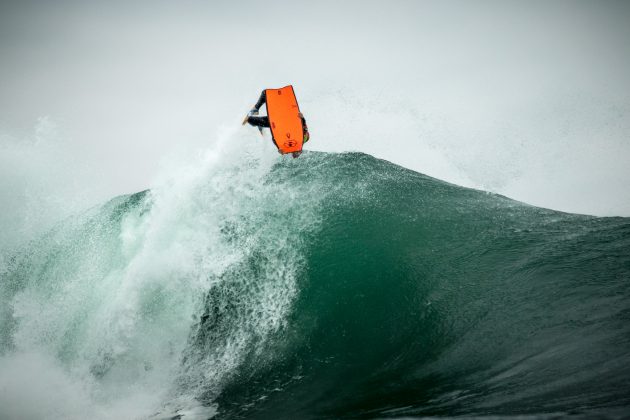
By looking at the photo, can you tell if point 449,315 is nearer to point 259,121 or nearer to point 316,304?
point 316,304

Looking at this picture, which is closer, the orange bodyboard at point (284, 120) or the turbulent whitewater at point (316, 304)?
the turbulent whitewater at point (316, 304)

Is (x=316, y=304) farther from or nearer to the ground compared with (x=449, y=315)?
→ farther from the ground

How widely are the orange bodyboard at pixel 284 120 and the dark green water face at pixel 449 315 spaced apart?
1.78 m

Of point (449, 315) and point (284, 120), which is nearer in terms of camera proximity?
point (449, 315)

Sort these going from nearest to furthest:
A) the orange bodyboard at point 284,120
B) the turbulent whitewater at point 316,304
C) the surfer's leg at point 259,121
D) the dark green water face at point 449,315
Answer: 1. the dark green water face at point 449,315
2. the turbulent whitewater at point 316,304
3. the orange bodyboard at point 284,120
4. the surfer's leg at point 259,121

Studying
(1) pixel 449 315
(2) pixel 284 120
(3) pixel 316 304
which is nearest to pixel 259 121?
(2) pixel 284 120

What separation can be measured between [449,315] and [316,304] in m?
2.35

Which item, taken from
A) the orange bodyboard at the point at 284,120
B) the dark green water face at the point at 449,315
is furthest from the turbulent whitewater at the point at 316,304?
the orange bodyboard at the point at 284,120

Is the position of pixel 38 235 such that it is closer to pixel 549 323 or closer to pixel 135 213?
pixel 135 213

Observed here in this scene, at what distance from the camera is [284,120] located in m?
9.35

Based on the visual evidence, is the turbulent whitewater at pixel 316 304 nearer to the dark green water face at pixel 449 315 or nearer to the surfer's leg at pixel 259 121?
the dark green water face at pixel 449 315

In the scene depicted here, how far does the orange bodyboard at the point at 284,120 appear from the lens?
8.91 m

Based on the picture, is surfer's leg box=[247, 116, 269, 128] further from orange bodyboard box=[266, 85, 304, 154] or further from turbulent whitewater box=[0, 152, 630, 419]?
turbulent whitewater box=[0, 152, 630, 419]

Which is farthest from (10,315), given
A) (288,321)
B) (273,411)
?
(273,411)
